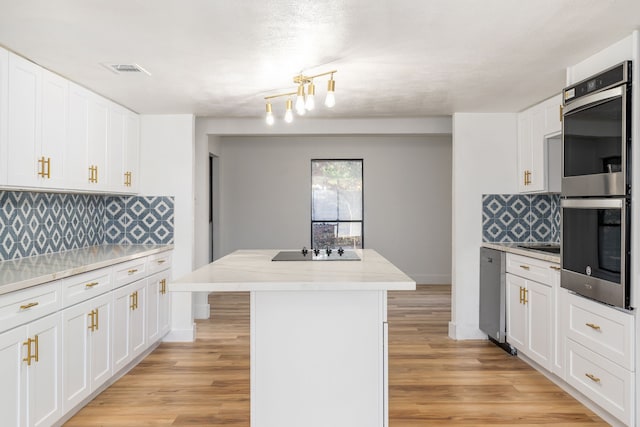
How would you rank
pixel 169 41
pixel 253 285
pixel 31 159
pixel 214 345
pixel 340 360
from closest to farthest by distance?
1. pixel 253 285
2. pixel 340 360
3. pixel 169 41
4. pixel 31 159
5. pixel 214 345

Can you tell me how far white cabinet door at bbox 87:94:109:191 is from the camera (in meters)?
3.60

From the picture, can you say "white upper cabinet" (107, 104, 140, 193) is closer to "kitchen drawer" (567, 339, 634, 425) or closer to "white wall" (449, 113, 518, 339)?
"white wall" (449, 113, 518, 339)

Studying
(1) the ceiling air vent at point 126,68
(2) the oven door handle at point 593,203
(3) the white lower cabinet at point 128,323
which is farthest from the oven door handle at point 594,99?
(3) the white lower cabinet at point 128,323

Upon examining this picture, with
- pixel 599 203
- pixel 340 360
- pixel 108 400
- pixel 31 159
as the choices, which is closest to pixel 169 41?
pixel 31 159

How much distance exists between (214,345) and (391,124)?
9.04 feet

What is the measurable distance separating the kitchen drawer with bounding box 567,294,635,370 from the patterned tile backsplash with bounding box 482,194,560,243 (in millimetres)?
1551

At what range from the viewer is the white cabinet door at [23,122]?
273cm

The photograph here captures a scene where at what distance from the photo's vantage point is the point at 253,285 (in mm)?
2049

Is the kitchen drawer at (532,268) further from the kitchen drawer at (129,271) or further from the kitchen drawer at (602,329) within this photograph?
the kitchen drawer at (129,271)

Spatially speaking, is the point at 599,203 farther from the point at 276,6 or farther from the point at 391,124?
the point at 391,124

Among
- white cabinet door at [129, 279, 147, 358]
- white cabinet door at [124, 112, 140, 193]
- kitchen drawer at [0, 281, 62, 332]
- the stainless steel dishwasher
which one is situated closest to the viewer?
kitchen drawer at [0, 281, 62, 332]

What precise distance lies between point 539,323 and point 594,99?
5.44ft

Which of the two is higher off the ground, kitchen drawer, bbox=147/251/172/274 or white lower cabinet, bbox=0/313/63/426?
kitchen drawer, bbox=147/251/172/274

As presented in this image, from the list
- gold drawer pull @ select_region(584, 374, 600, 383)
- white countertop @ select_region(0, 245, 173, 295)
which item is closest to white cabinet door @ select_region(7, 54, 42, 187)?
white countertop @ select_region(0, 245, 173, 295)
